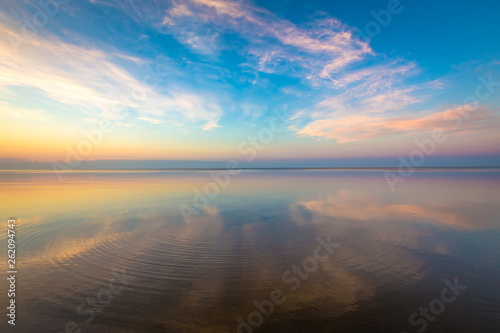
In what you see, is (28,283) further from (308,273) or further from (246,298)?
(308,273)

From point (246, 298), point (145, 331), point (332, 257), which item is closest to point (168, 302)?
point (145, 331)

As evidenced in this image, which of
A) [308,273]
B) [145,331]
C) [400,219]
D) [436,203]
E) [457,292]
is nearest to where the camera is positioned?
[145,331]

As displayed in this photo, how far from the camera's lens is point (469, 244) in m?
8.20

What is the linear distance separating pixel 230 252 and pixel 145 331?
3777mm

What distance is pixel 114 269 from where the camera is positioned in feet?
20.4

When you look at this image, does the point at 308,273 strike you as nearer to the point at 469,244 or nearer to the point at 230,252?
the point at 230,252

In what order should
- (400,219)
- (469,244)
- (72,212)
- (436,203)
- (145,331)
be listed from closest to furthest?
(145,331), (469,244), (400,219), (72,212), (436,203)

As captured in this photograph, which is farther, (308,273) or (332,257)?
(332,257)

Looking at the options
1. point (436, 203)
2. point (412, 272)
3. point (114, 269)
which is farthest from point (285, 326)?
point (436, 203)

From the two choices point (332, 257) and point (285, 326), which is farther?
point (332, 257)

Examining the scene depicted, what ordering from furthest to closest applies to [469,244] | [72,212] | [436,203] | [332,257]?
1. [436,203]
2. [72,212]
3. [469,244]
4. [332,257]

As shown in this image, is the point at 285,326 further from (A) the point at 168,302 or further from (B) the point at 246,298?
(A) the point at 168,302

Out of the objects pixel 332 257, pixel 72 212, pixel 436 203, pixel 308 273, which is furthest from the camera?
pixel 436 203

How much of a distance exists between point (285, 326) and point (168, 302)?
255 cm
